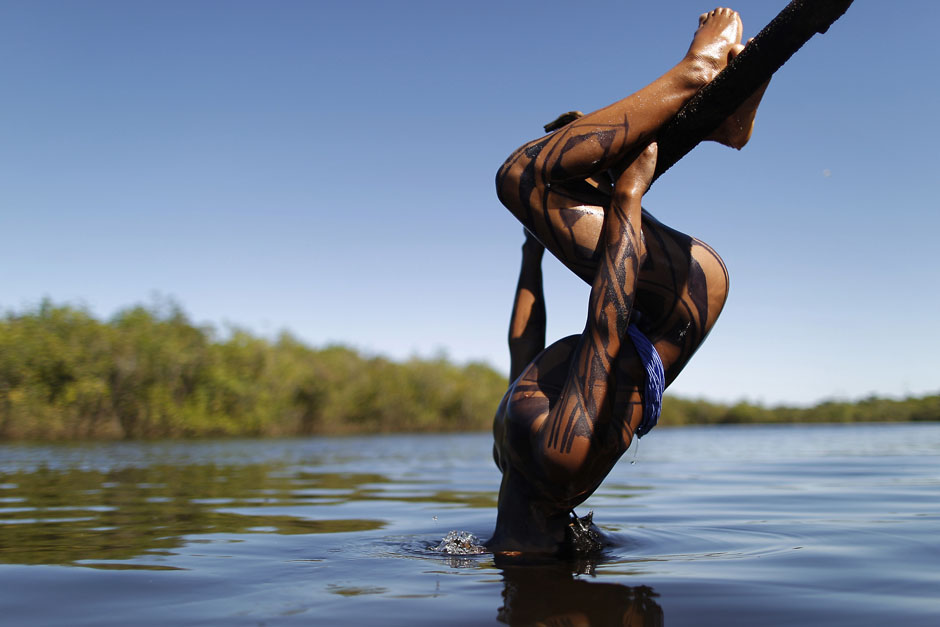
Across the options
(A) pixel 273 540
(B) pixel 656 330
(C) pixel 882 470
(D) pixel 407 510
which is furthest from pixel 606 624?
(C) pixel 882 470

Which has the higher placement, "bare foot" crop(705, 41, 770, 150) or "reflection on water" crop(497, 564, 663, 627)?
"bare foot" crop(705, 41, 770, 150)

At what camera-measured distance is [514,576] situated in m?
2.19

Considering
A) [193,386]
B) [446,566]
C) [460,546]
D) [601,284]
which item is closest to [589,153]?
[601,284]

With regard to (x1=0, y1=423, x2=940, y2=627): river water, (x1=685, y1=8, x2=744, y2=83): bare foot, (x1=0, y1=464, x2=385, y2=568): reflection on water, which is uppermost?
(x1=685, y1=8, x2=744, y2=83): bare foot

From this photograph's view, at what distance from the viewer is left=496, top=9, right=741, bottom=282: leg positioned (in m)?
2.12

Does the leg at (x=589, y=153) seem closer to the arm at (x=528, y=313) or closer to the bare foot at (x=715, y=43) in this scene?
the bare foot at (x=715, y=43)

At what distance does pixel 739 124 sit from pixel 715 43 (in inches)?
11.5

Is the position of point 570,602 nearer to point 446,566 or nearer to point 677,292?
point 446,566

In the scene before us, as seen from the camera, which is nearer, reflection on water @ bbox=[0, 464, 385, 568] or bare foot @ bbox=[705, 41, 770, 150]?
bare foot @ bbox=[705, 41, 770, 150]

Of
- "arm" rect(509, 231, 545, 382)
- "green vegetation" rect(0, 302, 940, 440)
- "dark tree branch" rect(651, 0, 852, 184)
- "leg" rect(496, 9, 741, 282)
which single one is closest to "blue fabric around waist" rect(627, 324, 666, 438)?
"leg" rect(496, 9, 741, 282)

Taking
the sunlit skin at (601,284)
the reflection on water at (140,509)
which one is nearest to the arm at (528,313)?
the sunlit skin at (601,284)

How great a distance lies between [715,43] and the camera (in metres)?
2.18

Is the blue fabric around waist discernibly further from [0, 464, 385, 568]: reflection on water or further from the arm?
[0, 464, 385, 568]: reflection on water

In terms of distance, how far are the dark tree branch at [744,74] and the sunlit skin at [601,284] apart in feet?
0.21
